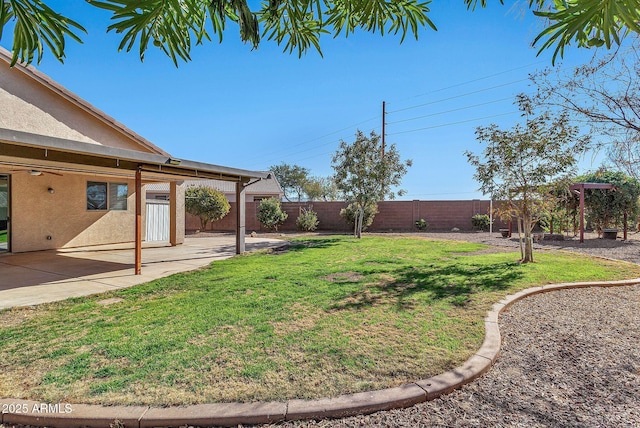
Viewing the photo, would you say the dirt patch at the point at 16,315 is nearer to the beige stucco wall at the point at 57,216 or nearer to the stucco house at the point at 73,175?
the stucco house at the point at 73,175

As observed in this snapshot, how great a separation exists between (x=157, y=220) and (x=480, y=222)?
16.9 metres

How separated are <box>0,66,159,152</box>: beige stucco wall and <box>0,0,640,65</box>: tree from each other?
8.19 metres

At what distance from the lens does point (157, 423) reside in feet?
7.30

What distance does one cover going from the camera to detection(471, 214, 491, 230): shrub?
18.4 metres

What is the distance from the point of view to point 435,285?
229 inches

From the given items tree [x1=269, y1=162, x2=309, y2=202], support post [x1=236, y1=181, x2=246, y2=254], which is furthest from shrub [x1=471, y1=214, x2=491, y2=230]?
tree [x1=269, y1=162, x2=309, y2=202]

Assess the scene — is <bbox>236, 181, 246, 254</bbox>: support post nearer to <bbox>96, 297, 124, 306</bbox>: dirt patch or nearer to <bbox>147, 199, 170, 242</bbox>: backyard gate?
<bbox>96, 297, 124, 306</bbox>: dirt patch

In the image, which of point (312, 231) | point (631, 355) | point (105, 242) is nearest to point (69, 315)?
point (631, 355)

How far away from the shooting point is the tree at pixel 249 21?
6.22 ft

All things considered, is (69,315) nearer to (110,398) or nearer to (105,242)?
(110,398)

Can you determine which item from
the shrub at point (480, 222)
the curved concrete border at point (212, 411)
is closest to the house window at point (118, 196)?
the curved concrete border at point (212, 411)

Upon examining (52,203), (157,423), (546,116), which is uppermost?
(546,116)

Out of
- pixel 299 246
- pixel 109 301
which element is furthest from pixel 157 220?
pixel 109 301

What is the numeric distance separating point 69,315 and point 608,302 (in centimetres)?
793
